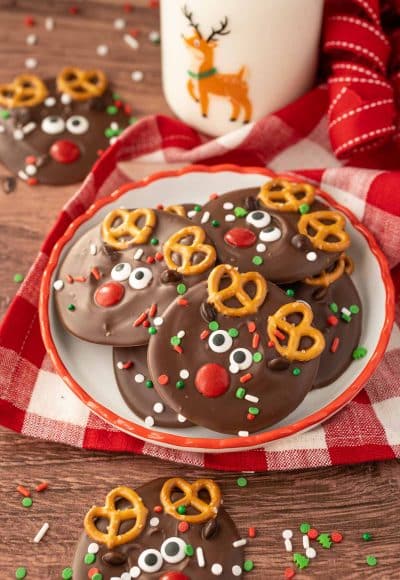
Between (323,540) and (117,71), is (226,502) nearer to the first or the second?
(323,540)

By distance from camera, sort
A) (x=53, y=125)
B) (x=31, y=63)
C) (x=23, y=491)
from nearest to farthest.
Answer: (x=23, y=491)
(x=53, y=125)
(x=31, y=63)

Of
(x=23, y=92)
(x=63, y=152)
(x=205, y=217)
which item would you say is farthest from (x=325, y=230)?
(x=23, y=92)

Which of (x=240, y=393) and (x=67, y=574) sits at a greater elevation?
(x=240, y=393)

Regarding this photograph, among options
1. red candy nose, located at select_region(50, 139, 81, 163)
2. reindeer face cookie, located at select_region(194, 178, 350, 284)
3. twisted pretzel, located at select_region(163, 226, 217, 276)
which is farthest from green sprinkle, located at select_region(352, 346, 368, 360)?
red candy nose, located at select_region(50, 139, 81, 163)

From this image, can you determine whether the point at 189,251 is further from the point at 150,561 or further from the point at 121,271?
the point at 150,561

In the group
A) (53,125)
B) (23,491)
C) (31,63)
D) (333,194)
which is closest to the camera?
(23,491)

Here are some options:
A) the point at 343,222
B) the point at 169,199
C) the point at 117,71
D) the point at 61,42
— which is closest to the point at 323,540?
the point at 343,222

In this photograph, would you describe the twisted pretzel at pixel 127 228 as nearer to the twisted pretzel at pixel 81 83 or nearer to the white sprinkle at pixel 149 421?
the white sprinkle at pixel 149 421
